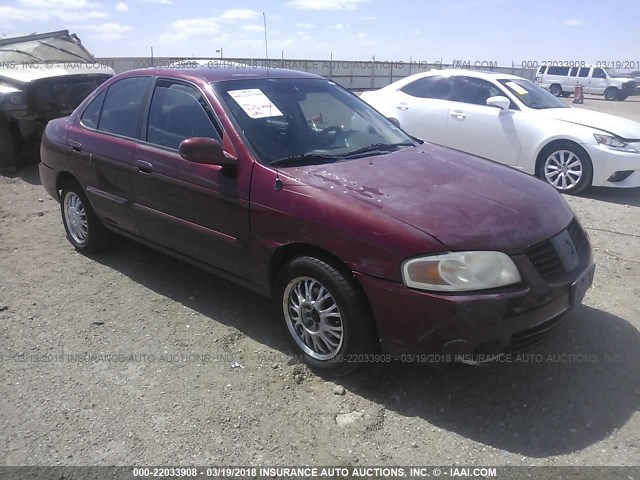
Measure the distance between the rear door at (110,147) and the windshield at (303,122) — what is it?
0.94m

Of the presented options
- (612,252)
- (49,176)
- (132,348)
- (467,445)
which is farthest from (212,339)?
(612,252)

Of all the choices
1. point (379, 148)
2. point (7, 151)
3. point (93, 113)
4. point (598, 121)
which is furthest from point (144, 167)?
point (598, 121)

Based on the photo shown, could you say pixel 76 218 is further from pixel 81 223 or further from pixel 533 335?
pixel 533 335

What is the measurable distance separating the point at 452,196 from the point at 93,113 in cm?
324

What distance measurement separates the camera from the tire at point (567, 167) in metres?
6.95

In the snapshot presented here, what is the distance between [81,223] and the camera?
5000 mm

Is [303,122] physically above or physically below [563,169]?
above

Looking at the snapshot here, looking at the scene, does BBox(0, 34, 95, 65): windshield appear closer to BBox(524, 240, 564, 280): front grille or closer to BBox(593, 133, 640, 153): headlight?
BBox(593, 133, 640, 153): headlight

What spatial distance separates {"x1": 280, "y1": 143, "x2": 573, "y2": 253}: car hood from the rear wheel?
3147 cm

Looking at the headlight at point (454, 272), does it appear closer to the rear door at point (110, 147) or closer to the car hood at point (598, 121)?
the rear door at point (110, 147)

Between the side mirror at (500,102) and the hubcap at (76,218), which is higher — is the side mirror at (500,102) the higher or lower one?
the higher one

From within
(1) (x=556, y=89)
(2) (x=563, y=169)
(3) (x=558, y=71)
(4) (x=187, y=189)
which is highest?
(3) (x=558, y=71)

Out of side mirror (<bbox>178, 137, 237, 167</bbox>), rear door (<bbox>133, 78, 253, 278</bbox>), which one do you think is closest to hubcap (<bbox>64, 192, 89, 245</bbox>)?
rear door (<bbox>133, 78, 253, 278</bbox>)

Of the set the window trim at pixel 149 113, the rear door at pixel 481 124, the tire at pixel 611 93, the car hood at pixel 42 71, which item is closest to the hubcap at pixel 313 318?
the window trim at pixel 149 113
